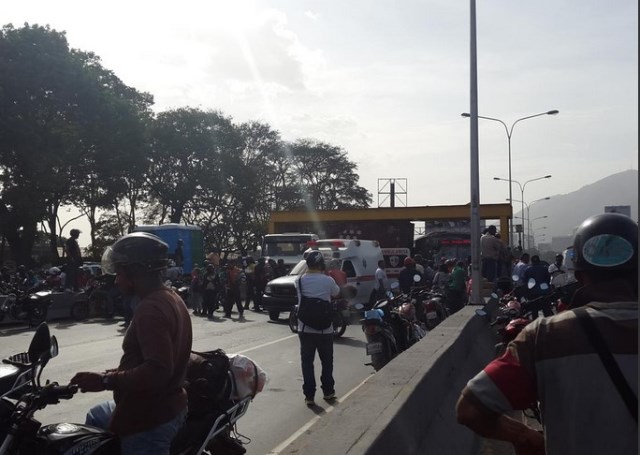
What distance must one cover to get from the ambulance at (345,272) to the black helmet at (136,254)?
16628 mm

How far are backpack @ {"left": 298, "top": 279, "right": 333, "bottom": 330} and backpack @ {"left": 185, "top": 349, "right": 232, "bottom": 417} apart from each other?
4.63m

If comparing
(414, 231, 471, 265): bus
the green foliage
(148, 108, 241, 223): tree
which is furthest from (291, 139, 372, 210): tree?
(414, 231, 471, 265): bus

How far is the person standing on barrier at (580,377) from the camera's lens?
7.76ft

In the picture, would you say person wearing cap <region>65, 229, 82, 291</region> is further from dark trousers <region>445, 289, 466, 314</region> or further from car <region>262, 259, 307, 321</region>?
dark trousers <region>445, 289, 466, 314</region>

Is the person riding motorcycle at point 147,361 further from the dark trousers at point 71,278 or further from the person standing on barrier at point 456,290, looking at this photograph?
the dark trousers at point 71,278

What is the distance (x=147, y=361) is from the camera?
3.37 meters

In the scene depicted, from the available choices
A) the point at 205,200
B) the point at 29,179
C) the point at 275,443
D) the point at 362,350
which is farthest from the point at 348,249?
A: the point at 205,200

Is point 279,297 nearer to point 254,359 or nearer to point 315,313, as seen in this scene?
point 254,359

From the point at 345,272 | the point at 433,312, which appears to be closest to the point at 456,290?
the point at 433,312

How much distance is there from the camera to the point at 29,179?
3453 cm

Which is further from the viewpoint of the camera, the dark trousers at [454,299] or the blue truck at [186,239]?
the blue truck at [186,239]

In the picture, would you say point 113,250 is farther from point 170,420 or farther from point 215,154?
point 215,154

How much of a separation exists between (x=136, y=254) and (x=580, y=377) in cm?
208

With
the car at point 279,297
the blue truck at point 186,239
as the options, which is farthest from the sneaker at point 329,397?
the blue truck at point 186,239
